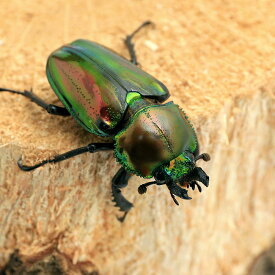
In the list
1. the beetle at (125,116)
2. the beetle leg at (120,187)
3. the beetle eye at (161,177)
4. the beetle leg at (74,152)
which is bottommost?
the beetle leg at (120,187)

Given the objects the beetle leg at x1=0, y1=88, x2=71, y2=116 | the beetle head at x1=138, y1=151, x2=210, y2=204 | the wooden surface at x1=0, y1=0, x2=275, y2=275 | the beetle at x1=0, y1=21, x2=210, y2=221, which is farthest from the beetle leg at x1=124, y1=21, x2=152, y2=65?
the beetle head at x1=138, y1=151, x2=210, y2=204

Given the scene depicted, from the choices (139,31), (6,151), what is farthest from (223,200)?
(6,151)

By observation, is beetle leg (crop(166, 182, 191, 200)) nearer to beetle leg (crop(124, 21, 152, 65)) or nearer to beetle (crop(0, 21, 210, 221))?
beetle (crop(0, 21, 210, 221))

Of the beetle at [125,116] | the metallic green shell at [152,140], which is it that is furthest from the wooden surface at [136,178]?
the metallic green shell at [152,140]

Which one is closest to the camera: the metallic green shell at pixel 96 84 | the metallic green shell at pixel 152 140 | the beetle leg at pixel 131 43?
the metallic green shell at pixel 152 140

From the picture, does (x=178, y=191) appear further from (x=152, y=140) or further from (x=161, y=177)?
(x=152, y=140)

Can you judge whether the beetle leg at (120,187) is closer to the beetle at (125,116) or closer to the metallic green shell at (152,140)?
the beetle at (125,116)

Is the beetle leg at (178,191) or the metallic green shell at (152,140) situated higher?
the metallic green shell at (152,140)
